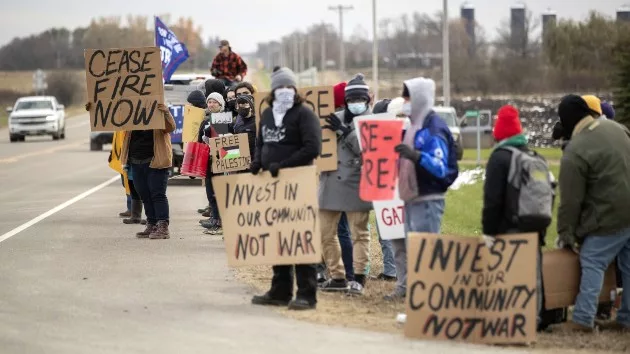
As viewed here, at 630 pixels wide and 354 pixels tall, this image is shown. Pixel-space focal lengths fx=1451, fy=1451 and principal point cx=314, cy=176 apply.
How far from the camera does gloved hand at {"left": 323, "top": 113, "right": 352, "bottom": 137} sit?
12.9 meters

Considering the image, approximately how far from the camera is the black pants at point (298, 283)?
38.2 feet

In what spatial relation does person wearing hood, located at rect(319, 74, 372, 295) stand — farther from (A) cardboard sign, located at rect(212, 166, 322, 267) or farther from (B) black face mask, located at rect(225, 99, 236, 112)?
(B) black face mask, located at rect(225, 99, 236, 112)

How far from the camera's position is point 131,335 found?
10273mm

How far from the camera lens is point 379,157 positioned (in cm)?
1230

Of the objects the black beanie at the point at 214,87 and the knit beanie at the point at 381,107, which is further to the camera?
the black beanie at the point at 214,87

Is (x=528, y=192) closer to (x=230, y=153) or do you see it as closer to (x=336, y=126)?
(x=336, y=126)

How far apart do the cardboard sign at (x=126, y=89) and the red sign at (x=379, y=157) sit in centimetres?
520

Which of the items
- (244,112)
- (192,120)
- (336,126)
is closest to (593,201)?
(336,126)

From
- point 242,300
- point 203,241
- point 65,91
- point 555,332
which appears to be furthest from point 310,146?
point 65,91

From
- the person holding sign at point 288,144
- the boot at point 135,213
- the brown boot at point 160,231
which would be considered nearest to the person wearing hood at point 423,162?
the person holding sign at point 288,144

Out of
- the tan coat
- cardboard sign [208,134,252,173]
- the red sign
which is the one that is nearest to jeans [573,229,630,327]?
the red sign

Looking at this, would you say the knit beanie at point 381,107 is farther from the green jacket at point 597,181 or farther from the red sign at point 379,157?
the green jacket at point 597,181

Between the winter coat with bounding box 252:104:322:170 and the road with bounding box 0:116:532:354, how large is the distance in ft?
4.03

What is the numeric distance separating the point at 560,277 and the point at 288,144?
2.42m
